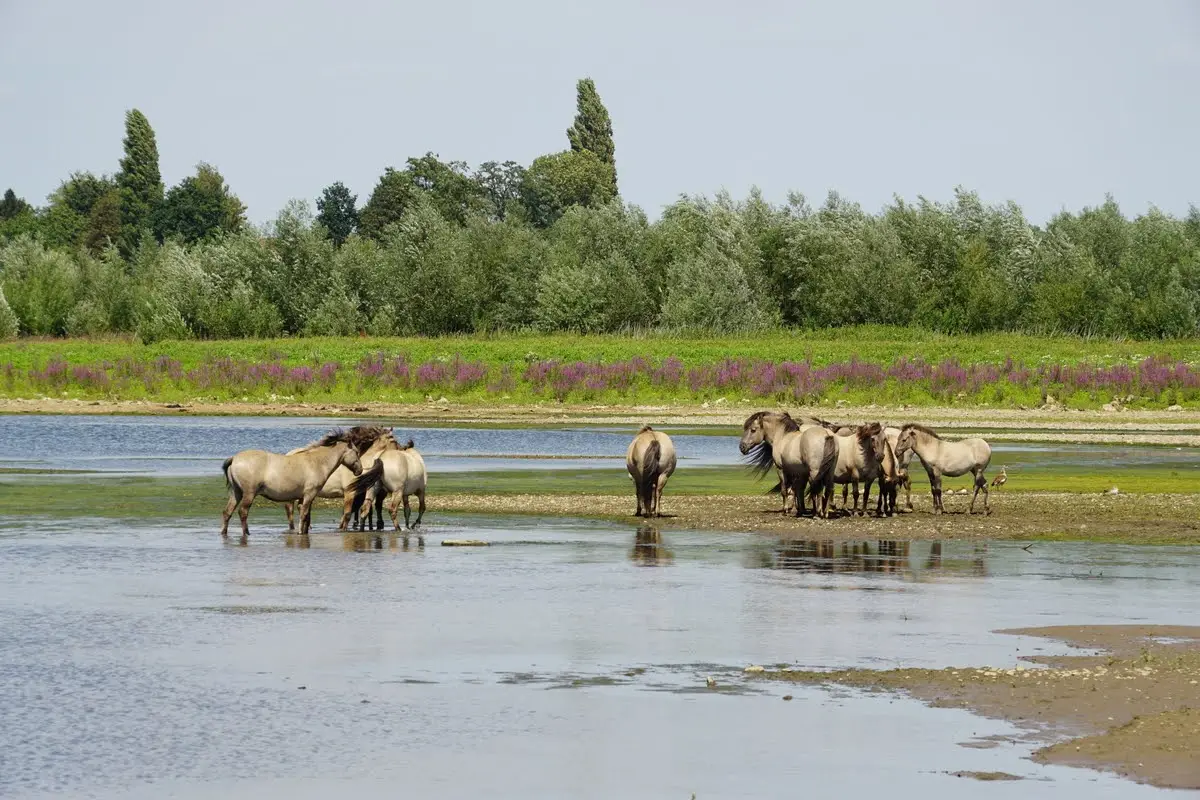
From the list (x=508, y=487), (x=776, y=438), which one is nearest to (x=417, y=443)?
(x=508, y=487)

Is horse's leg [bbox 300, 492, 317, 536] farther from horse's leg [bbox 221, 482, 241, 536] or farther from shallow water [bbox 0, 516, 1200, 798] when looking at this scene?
horse's leg [bbox 221, 482, 241, 536]

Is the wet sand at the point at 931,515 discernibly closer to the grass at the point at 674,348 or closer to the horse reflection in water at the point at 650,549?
the horse reflection in water at the point at 650,549

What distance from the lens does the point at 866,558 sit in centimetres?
2042

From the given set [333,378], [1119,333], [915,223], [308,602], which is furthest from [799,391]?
[308,602]

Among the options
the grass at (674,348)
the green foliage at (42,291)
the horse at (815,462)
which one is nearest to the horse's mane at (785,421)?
the horse at (815,462)

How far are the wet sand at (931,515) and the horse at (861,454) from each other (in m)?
0.66

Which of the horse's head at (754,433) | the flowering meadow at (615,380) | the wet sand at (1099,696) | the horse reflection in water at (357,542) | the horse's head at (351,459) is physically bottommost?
the wet sand at (1099,696)

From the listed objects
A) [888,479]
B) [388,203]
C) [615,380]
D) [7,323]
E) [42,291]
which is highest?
[388,203]

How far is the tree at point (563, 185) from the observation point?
154m

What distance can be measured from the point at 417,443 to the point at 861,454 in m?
20.9

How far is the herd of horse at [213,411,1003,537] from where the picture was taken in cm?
2238

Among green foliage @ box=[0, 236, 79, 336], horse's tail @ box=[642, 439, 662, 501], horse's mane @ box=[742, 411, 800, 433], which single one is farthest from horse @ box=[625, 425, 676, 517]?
green foliage @ box=[0, 236, 79, 336]

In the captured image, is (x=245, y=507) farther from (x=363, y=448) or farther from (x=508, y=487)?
(x=508, y=487)

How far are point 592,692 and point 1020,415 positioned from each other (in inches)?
1811
